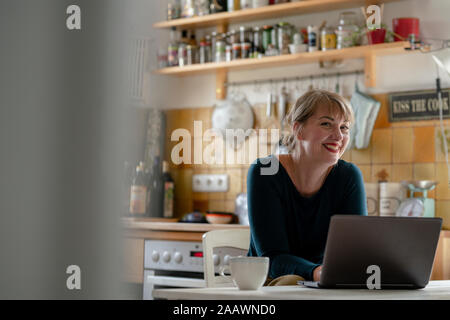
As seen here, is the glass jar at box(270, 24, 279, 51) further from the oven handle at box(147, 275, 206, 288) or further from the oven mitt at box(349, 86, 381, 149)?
the oven handle at box(147, 275, 206, 288)

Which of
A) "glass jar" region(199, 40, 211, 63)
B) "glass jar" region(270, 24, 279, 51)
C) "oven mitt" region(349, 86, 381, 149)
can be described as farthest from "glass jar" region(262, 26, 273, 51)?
"oven mitt" region(349, 86, 381, 149)

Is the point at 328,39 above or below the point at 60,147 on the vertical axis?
above

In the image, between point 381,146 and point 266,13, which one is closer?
point 381,146

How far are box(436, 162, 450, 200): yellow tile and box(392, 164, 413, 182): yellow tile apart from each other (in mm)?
135

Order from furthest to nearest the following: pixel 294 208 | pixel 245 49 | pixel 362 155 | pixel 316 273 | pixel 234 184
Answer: pixel 234 184, pixel 245 49, pixel 362 155, pixel 294 208, pixel 316 273

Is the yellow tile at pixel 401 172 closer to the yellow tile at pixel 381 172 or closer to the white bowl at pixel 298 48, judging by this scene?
the yellow tile at pixel 381 172

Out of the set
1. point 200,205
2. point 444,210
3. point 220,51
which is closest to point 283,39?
point 220,51

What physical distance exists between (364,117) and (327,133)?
4.97ft

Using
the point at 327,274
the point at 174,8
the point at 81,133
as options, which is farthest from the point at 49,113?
the point at 174,8

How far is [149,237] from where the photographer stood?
10.2 feet

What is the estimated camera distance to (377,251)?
1061 millimetres

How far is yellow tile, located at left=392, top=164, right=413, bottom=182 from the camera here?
3.01m

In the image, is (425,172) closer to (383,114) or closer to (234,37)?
(383,114)

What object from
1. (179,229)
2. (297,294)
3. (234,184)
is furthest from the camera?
(234,184)
